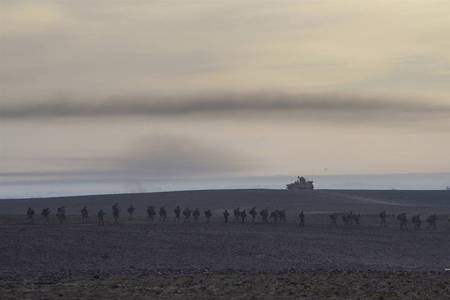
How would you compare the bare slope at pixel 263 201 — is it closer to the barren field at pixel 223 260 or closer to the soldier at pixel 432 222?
the soldier at pixel 432 222

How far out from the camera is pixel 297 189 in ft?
476

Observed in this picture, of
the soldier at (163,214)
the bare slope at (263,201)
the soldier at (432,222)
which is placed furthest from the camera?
the bare slope at (263,201)

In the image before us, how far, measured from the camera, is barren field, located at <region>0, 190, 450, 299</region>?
102 ft

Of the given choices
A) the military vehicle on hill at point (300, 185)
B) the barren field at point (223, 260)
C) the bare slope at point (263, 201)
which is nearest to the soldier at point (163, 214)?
the barren field at point (223, 260)

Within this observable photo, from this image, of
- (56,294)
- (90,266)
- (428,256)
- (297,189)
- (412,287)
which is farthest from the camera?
(297,189)

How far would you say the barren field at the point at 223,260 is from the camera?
31.2 meters

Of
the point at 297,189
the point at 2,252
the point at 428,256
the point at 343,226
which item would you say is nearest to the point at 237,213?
the point at 343,226

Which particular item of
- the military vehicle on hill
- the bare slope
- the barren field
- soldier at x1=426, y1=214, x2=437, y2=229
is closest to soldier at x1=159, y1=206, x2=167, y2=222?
the barren field

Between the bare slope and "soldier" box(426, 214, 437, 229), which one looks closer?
"soldier" box(426, 214, 437, 229)

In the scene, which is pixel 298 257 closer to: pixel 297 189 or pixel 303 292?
pixel 303 292

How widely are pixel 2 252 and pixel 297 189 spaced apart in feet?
329

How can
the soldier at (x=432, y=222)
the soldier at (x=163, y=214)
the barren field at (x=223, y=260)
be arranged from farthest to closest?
the soldier at (x=432, y=222) < the soldier at (x=163, y=214) < the barren field at (x=223, y=260)

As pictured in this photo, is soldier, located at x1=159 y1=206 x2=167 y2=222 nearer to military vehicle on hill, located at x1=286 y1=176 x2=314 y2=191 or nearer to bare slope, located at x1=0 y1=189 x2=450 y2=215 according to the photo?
bare slope, located at x1=0 y1=189 x2=450 y2=215

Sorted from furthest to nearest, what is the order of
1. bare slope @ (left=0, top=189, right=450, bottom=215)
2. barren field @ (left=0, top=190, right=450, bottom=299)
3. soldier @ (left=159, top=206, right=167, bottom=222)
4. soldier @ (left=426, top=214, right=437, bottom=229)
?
bare slope @ (left=0, top=189, right=450, bottom=215)
soldier @ (left=426, top=214, right=437, bottom=229)
soldier @ (left=159, top=206, right=167, bottom=222)
barren field @ (left=0, top=190, right=450, bottom=299)
